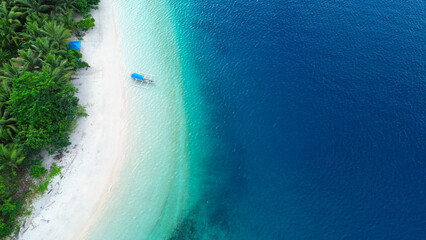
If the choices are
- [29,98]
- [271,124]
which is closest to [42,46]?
[29,98]

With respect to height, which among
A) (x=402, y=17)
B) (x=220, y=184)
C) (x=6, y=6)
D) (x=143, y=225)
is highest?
(x=402, y=17)

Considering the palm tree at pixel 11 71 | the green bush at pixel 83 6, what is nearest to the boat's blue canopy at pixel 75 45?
the green bush at pixel 83 6

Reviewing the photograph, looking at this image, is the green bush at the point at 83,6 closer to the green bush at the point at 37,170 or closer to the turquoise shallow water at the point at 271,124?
the turquoise shallow water at the point at 271,124

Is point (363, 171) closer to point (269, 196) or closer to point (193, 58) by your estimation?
point (269, 196)

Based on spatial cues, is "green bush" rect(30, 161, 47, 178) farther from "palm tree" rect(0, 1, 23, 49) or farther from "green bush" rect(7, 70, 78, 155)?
"palm tree" rect(0, 1, 23, 49)

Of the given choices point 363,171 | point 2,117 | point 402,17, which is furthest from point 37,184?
point 402,17

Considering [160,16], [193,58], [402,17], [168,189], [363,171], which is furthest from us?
[402,17]
